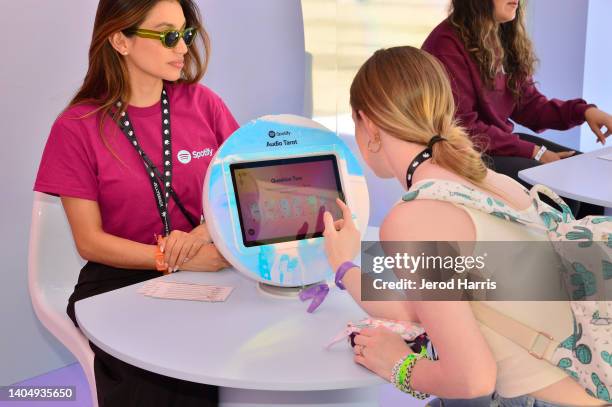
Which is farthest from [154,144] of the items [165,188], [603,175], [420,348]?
[603,175]

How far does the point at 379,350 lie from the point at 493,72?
2.16 metres

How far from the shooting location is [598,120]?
11.3ft

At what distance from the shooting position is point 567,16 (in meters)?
5.03

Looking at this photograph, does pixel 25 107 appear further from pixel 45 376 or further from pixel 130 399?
pixel 130 399

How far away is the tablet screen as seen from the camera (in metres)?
1.84

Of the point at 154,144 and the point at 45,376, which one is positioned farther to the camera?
the point at 45,376

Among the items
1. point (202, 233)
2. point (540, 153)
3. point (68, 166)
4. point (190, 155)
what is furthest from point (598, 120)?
point (68, 166)

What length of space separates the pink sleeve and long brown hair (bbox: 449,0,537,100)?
181 cm

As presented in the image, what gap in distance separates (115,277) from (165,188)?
0.96ft

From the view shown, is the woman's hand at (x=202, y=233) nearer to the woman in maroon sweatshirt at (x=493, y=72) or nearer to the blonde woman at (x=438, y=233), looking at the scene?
the blonde woman at (x=438, y=233)

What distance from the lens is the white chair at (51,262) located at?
89.5 inches

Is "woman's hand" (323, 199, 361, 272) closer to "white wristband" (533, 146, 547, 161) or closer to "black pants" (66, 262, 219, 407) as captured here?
"black pants" (66, 262, 219, 407)

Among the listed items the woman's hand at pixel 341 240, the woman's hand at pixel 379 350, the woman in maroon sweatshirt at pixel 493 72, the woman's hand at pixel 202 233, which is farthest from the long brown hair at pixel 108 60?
the woman in maroon sweatshirt at pixel 493 72

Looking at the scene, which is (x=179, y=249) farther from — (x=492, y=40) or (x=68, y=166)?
(x=492, y=40)
